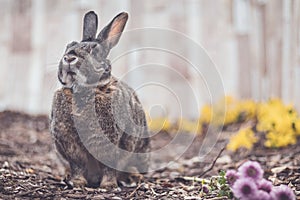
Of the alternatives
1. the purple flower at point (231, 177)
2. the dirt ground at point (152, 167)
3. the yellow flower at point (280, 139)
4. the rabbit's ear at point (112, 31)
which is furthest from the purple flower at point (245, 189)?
the yellow flower at point (280, 139)

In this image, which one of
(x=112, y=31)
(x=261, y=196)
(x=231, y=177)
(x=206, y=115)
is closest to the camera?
(x=261, y=196)

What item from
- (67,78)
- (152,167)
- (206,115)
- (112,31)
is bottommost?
(152,167)

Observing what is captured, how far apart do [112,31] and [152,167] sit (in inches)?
31.0

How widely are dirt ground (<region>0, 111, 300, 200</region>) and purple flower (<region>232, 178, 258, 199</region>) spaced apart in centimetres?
28

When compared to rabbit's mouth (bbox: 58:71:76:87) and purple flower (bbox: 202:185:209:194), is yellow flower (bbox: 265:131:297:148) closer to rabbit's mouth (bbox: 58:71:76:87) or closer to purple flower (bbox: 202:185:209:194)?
purple flower (bbox: 202:185:209:194)

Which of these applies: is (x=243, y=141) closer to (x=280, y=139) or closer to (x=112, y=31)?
(x=280, y=139)

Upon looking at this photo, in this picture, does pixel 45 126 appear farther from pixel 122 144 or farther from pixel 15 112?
pixel 122 144

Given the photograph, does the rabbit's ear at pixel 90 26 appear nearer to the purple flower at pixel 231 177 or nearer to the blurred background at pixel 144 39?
the purple flower at pixel 231 177

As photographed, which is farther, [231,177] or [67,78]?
[67,78]

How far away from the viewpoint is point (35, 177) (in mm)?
1713

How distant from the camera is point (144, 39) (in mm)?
3883

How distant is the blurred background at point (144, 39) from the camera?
132 inches

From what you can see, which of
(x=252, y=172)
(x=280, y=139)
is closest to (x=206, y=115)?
(x=280, y=139)

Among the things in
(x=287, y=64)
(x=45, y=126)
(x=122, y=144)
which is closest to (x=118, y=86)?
(x=122, y=144)
